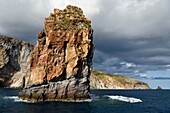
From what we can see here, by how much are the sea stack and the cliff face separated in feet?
359

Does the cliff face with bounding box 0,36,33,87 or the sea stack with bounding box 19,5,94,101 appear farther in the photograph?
the cliff face with bounding box 0,36,33,87

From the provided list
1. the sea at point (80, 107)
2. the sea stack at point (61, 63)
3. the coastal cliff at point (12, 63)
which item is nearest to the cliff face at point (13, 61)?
the coastal cliff at point (12, 63)

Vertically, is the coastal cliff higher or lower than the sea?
higher

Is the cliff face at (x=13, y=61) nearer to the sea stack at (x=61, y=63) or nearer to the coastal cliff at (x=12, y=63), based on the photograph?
the coastal cliff at (x=12, y=63)

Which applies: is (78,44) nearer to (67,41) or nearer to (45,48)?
(67,41)

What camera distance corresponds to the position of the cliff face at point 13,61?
177500 millimetres

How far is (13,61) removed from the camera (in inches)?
7259

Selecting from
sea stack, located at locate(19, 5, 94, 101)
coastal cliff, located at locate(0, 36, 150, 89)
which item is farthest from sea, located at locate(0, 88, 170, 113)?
coastal cliff, located at locate(0, 36, 150, 89)

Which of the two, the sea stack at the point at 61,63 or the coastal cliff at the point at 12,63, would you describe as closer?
the sea stack at the point at 61,63

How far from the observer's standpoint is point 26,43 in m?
194

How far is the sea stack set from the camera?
7362 cm

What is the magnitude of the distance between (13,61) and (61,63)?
398 ft

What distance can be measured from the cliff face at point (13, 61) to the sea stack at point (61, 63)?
10946 cm

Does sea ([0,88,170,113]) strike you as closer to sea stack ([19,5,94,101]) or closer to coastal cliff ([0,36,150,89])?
sea stack ([19,5,94,101])
